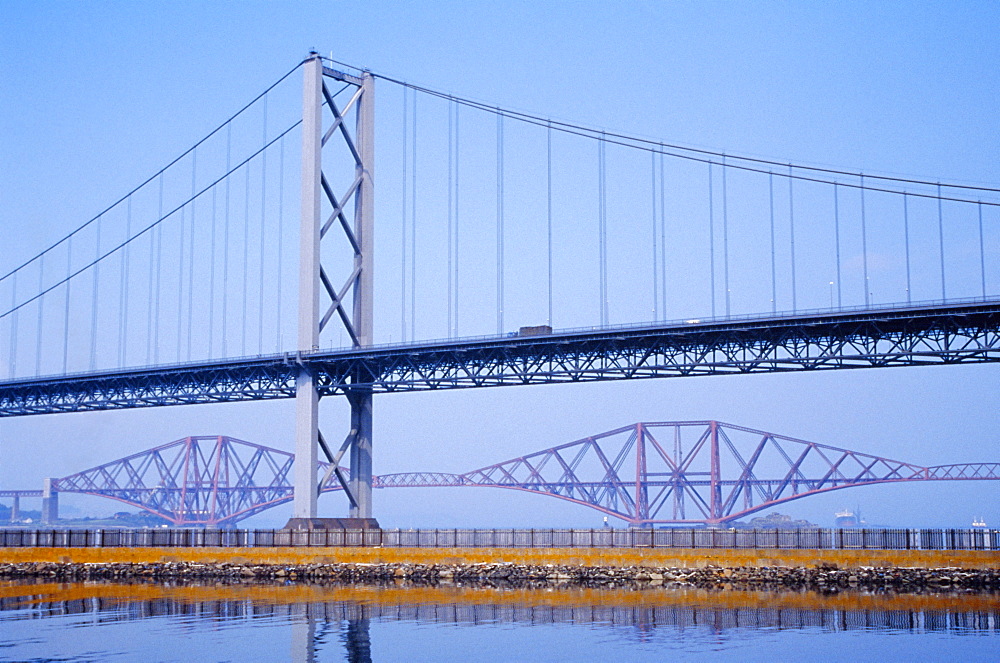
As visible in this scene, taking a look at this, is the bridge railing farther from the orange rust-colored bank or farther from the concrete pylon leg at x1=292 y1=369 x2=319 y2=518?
the concrete pylon leg at x1=292 y1=369 x2=319 y2=518

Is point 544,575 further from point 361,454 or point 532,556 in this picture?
point 361,454

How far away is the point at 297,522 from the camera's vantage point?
200 ft

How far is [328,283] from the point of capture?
64.6 m

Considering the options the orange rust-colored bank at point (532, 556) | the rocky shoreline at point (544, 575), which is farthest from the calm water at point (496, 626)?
the orange rust-colored bank at point (532, 556)

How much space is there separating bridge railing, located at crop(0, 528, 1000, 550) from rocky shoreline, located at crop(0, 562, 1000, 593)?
6.99 ft

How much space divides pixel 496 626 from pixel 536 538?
16767 millimetres

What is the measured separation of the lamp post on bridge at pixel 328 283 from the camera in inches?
2510

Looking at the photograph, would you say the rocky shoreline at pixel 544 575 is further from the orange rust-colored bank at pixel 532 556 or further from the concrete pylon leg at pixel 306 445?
the concrete pylon leg at pixel 306 445

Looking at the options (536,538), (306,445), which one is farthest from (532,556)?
(306,445)

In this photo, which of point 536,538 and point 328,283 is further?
point 328,283

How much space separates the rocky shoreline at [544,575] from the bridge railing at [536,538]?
2131 millimetres

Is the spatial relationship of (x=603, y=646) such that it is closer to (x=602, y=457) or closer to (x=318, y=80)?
(x=318, y=80)

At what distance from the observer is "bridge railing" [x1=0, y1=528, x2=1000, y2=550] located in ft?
145

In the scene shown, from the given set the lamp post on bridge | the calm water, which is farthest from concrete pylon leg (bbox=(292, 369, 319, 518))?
the calm water
